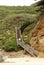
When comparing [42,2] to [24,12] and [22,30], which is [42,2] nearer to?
[22,30]

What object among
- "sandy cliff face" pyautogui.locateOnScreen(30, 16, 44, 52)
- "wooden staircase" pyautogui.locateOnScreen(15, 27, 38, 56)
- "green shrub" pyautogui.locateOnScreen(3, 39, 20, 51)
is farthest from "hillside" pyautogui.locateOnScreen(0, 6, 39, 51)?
"sandy cliff face" pyautogui.locateOnScreen(30, 16, 44, 52)

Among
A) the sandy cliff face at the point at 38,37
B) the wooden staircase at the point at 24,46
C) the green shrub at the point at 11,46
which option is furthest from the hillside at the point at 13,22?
the sandy cliff face at the point at 38,37

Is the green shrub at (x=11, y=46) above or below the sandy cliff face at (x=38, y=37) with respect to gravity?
below

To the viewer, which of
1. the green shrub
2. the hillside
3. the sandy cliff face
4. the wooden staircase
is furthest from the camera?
the hillside

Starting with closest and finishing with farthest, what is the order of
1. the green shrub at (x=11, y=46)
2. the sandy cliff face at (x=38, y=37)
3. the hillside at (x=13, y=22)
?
the sandy cliff face at (x=38, y=37) < the green shrub at (x=11, y=46) < the hillside at (x=13, y=22)

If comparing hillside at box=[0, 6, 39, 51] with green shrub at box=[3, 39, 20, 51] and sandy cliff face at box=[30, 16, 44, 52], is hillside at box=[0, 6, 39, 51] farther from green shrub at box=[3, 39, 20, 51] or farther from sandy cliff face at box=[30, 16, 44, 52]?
sandy cliff face at box=[30, 16, 44, 52]

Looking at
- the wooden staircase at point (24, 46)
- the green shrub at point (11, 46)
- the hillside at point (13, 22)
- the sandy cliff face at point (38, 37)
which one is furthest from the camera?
the hillside at point (13, 22)

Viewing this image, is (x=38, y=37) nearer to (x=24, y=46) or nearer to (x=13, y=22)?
(x=24, y=46)

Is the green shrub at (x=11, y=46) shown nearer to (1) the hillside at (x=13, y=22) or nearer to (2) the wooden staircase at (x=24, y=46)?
(1) the hillside at (x=13, y=22)

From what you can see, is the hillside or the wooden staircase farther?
the hillside
